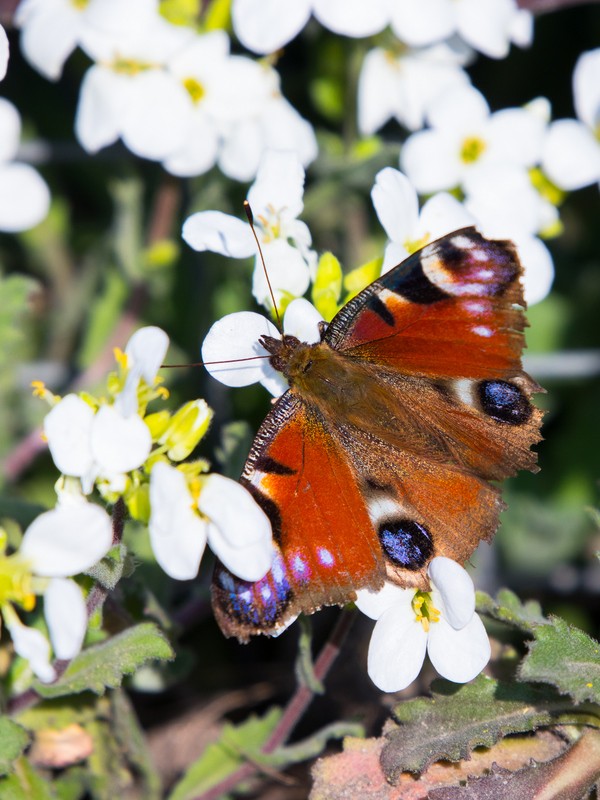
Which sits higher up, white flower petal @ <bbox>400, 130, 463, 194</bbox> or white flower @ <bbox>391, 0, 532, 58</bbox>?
white flower @ <bbox>391, 0, 532, 58</bbox>

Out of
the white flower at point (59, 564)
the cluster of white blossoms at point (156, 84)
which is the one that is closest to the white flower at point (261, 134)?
the cluster of white blossoms at point (156, 84)

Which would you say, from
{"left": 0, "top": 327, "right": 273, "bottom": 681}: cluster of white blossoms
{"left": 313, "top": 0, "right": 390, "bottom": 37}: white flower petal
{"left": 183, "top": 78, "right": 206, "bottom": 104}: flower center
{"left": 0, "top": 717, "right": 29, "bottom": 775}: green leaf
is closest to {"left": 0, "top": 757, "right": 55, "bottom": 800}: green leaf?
{"left": 0, "top": 717, "right": 29, "bottom": 775}: green leaf

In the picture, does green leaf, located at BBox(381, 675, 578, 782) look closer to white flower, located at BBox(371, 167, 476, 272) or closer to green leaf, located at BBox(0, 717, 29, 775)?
green leaf, located at BBox(0, 717, 29, 775)

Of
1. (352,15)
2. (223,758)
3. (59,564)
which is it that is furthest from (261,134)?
(223,758)

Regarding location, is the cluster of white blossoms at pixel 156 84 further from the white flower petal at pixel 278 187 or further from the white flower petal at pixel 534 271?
the white flower petal at pixel 534 271

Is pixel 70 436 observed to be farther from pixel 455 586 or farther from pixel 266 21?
pixel 266 21

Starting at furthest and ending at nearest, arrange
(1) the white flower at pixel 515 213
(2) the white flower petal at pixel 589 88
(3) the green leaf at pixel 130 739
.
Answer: (2) the white flower petal at pixel 589 88
(1) the white flower at pixel 515 213
(3) the green leaf at pixel 130 739

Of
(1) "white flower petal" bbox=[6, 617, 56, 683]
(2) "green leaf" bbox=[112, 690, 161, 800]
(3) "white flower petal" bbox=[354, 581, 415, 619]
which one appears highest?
(1) "white flower petal" bbox=[6, 617, 56, 683]
